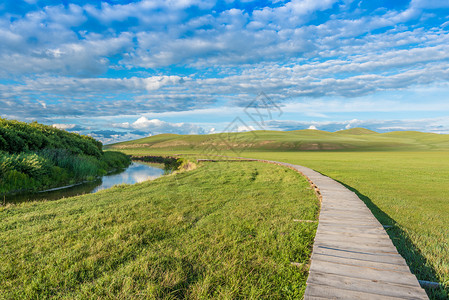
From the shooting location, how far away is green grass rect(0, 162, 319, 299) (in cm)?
363

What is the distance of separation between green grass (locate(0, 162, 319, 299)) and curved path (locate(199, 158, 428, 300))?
0.52 metres

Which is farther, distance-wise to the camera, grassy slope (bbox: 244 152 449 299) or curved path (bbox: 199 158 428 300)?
grassy slope (bbox: 244 152 449 299)

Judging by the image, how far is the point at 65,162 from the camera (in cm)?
2133

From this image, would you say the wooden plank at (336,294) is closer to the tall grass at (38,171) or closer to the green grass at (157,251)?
the green grass at (157,251)

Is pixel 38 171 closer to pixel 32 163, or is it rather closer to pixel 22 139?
pixel 32 163

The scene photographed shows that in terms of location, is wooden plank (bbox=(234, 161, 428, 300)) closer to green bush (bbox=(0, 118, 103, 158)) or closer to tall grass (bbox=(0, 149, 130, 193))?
tall grass (bbox=(0, 149, 130, 193))

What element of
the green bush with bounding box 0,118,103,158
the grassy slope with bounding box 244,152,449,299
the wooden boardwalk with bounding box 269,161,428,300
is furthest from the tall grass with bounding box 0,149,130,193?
the grassy slope with bounding box 244,152,449,299

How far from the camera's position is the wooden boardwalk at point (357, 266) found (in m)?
3.11

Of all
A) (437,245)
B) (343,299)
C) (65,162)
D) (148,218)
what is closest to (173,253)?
(148,218)

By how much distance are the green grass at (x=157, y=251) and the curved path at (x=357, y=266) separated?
1.70 ft

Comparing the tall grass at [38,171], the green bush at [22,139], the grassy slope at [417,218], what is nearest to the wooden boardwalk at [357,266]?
the grassy slope at [417,218]

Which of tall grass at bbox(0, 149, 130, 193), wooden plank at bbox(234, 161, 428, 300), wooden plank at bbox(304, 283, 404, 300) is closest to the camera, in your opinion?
wooden plank at bbox(304, 283, 404, 300)

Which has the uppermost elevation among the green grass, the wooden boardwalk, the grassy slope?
the wooden boardwalk

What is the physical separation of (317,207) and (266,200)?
208cm
